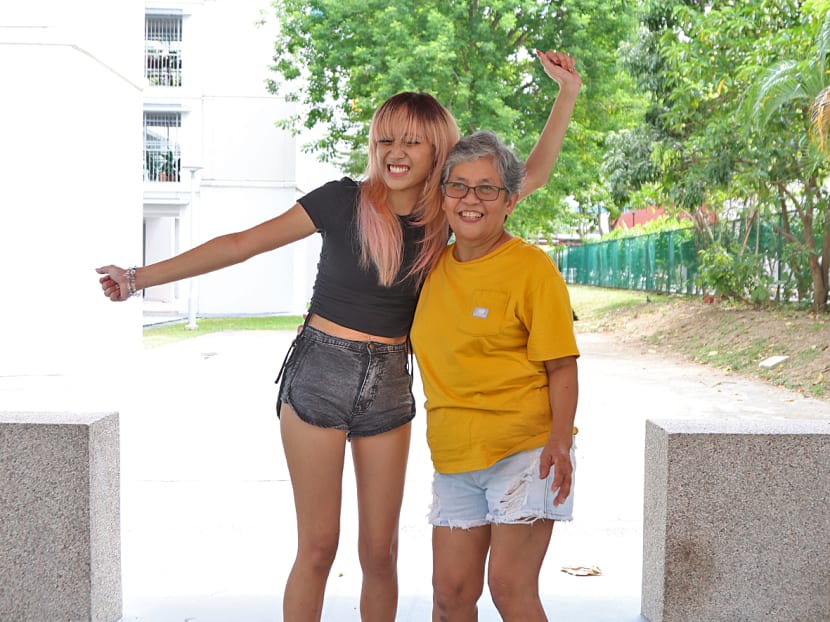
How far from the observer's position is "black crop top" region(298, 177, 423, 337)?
3045 mm

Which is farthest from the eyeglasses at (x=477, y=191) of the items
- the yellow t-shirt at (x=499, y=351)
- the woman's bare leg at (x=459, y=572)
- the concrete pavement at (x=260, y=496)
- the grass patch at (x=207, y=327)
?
the grass patch at (x=207, y=327)

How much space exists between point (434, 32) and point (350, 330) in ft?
61.2

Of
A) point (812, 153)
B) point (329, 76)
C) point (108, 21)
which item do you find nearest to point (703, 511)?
point (812, 153)

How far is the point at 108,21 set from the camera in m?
14.3

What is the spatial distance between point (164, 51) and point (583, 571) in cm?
2926

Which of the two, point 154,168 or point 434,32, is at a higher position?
point 434,32

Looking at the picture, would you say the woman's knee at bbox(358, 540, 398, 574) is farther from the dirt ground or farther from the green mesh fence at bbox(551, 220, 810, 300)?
the green mesh fence at bbox(551, 220, 810, 300)

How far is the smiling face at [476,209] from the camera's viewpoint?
2.82 metres

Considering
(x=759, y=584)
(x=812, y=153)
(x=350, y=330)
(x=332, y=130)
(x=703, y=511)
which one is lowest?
(x=759, y=584)

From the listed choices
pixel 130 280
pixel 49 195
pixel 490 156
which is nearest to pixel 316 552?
pixel 130 280

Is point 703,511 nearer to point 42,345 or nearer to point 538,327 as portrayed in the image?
point 538,327

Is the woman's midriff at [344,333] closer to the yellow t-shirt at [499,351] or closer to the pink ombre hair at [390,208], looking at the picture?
the pink ombre hair at [390,208]

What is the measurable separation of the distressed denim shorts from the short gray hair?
77 centimetres

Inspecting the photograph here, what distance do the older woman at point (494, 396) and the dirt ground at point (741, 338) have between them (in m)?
9.36
